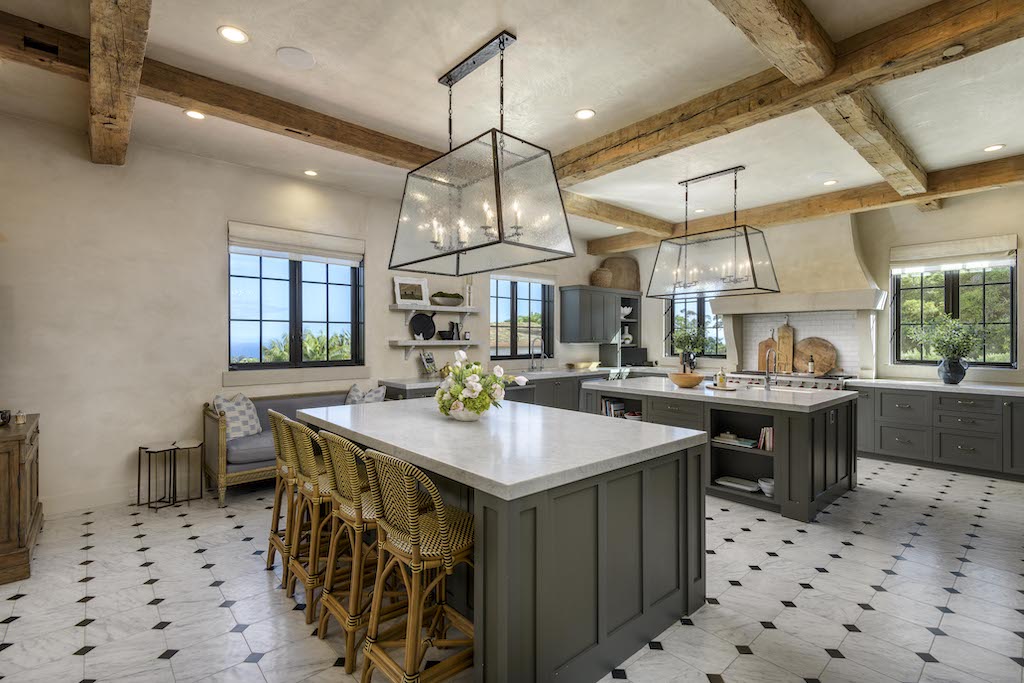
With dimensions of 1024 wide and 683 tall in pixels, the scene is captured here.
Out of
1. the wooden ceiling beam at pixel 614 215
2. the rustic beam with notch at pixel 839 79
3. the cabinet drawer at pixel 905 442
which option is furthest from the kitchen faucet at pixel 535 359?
the cabinet drawer at pixel 905 442

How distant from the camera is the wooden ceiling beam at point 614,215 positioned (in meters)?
5.64

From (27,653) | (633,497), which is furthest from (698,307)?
(27,653)

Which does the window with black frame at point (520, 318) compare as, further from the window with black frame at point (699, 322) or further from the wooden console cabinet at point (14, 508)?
the wooden console cabinet at point (14, 508)

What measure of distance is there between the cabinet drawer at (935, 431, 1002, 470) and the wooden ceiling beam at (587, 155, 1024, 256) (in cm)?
251

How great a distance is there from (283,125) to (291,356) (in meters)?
2.58

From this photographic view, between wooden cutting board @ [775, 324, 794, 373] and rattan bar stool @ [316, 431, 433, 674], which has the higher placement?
wooden cutting board @ [775, 324, 794, 373]

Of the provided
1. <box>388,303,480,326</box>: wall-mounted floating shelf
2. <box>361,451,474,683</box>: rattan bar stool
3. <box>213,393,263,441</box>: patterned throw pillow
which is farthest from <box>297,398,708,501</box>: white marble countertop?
<box>388,303,480,326</box>: wall-mounted floating shelf

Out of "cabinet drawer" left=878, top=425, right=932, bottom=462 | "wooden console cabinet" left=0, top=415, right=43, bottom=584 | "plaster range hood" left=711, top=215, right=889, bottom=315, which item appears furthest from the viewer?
"plaster range hood" left=711, top=215, right=889, bottom=315

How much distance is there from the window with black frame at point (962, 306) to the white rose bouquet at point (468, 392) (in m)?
5.98

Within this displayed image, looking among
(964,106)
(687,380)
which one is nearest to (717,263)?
(687,380)

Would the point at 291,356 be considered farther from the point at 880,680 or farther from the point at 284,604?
the point at 880,680

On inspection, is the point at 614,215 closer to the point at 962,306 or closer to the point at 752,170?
the point at 752,170

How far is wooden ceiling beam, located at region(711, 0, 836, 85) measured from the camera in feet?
7.25

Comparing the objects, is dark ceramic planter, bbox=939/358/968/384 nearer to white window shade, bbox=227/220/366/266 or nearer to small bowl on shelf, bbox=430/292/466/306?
small bowl on shelf, bbox=430/292/466/306
